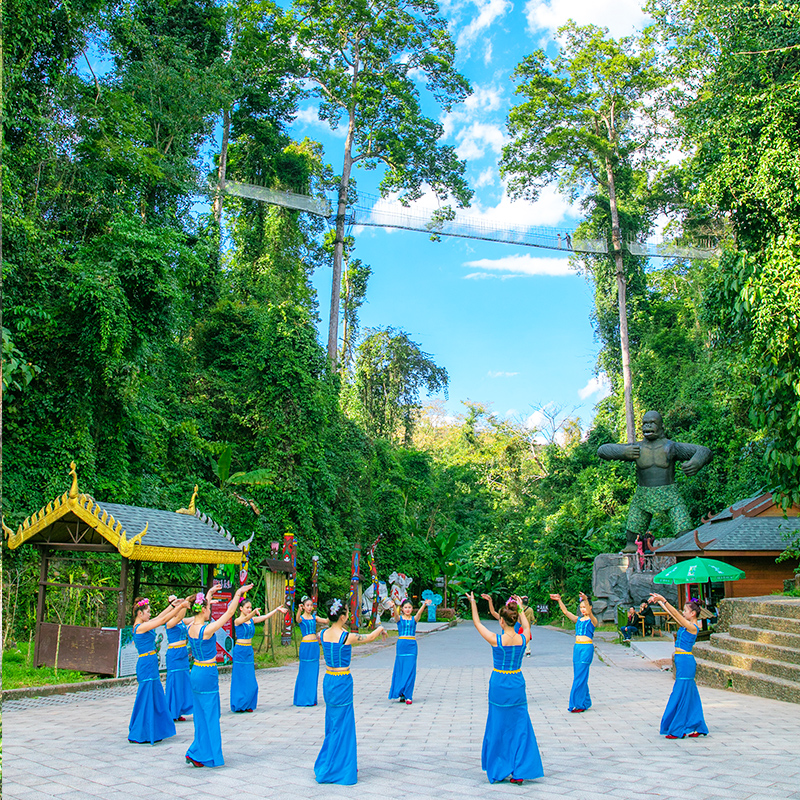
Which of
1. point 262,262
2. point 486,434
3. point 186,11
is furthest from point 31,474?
point 486,434

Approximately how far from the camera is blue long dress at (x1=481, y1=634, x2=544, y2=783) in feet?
20.1

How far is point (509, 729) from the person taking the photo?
6.24 m

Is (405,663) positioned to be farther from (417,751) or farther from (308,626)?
(417,751)

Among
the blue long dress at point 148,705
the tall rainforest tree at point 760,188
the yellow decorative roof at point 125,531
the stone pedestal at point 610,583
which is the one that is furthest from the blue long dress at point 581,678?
the stone pedestal at point 610,583

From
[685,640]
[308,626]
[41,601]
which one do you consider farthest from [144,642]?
[41,601]

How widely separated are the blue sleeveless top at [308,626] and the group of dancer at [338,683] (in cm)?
1

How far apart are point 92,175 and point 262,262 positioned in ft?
32.1

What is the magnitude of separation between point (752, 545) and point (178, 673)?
1371cm

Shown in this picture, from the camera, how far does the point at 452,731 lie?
841 cm

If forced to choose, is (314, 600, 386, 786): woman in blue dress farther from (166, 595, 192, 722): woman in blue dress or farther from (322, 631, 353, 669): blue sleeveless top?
(166, 595, 192, 722): woman in blue dress

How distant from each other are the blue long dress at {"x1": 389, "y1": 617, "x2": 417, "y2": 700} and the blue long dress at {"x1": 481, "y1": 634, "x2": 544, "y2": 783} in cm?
416

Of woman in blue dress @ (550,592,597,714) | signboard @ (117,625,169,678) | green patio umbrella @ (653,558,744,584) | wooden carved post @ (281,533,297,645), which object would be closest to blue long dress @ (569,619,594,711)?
woman in blue dress @ (550,592,597,714)

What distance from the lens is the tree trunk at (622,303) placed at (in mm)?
29188

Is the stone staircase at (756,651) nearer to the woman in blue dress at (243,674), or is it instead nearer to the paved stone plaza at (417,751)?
the paved stone plaza at (417,751)
